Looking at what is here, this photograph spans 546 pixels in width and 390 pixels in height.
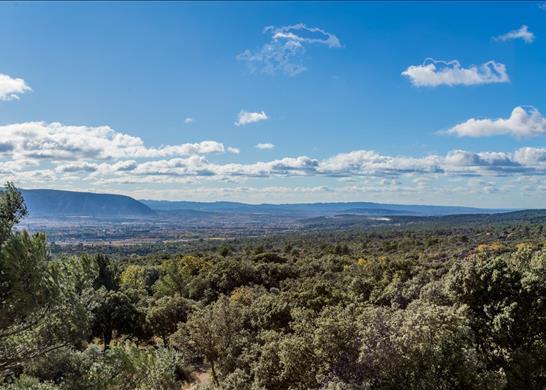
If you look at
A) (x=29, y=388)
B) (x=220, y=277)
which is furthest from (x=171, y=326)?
(x=29, y=388)

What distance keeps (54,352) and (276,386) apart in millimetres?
8854

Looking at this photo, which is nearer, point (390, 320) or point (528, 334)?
point (390, 320)

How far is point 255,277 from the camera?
5750 cm

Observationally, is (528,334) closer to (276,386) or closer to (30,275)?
(276,386)

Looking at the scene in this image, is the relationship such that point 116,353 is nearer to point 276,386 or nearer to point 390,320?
point 276,386

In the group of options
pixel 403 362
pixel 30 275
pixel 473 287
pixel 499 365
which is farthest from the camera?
pixel 473 287

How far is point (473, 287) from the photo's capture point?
21000 mm

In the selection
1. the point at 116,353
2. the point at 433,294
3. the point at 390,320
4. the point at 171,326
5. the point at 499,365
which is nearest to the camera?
the point at 116,353

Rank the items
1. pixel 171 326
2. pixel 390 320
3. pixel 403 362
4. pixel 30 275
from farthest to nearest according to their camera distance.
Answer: pixel 171 326, pixel 390 320, pixel 403 362, pixel 30 275

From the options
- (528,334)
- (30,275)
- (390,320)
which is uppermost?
(30,275)

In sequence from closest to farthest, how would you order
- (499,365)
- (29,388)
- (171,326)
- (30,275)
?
1. (30,275)
2. (29,388)
3. (499,365)
4. (171,326)

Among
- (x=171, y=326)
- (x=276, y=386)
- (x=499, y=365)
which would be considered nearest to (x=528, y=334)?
(x=499, y=365)

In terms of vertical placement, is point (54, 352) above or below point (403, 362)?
above

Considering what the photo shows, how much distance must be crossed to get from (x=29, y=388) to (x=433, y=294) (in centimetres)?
1808
